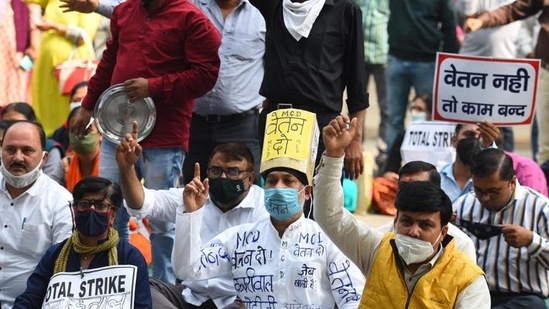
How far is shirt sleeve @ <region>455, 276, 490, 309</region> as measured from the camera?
7.58 meters

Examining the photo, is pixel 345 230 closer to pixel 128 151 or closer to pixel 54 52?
pixel 128 151

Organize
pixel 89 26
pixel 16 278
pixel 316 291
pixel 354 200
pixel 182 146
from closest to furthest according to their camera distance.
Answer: pixel 316 291 → pixel 16 278 → pixel 182 146 → pixel 354 200 → pixel 89 26

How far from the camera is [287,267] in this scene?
8594 millimetres

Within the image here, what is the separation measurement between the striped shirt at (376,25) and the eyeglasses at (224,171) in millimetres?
5296

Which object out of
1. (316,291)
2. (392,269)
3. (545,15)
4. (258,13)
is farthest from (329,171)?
(545,15)

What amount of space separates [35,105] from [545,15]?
453cm

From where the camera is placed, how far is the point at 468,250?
8.67 metres

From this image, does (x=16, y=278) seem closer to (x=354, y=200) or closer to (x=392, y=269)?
(x=392, y=269)

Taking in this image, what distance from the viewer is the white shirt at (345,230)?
7.62 meters

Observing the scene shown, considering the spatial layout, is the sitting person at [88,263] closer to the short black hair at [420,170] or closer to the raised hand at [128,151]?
the raised hand at [128,151]

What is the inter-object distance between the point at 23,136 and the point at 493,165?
2.71 m

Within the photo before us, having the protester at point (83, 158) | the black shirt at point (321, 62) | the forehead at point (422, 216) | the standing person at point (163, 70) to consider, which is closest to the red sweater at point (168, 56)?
the standing person at point (163, 70)

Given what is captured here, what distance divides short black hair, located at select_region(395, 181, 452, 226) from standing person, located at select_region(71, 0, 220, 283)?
235 cm

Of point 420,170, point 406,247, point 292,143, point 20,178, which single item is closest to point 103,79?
point 20,178
